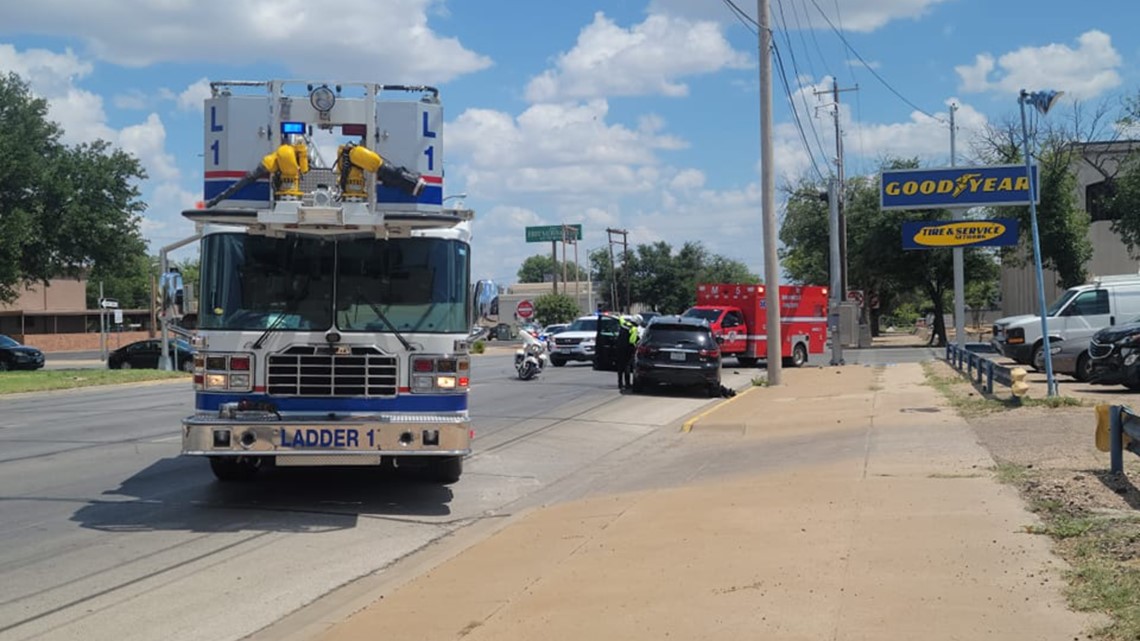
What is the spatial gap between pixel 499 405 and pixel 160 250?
35.9 feet

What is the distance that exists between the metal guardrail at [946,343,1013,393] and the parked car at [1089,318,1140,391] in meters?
1.51

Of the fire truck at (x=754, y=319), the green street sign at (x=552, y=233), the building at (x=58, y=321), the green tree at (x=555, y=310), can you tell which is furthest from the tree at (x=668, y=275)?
the fire truck at (x=754, y=319)

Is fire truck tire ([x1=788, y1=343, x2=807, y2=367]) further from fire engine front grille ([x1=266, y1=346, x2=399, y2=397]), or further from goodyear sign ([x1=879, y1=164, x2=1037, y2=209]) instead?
fire engine front grille ([x1=266, y1=346, x2=399, y2=397])

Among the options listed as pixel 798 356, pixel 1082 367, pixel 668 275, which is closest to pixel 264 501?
pixel 1082 367

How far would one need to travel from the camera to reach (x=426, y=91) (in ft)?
34.1

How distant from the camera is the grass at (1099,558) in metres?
5.45

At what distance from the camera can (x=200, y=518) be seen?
9719 millimetres

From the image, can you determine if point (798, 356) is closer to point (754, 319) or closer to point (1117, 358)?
point (754, 319)

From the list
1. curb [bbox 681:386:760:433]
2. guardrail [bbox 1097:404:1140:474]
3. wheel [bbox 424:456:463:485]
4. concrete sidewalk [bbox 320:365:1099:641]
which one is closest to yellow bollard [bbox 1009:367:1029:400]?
concrete sidewalk [bbox 320:365:1099:641]

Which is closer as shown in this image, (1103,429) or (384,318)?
(1103,429)

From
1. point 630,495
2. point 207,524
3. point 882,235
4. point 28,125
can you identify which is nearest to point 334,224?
point 207,524

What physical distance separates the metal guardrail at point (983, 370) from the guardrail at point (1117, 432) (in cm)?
674

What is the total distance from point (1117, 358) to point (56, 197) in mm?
34128

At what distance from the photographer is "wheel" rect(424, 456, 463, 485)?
11.2 m
